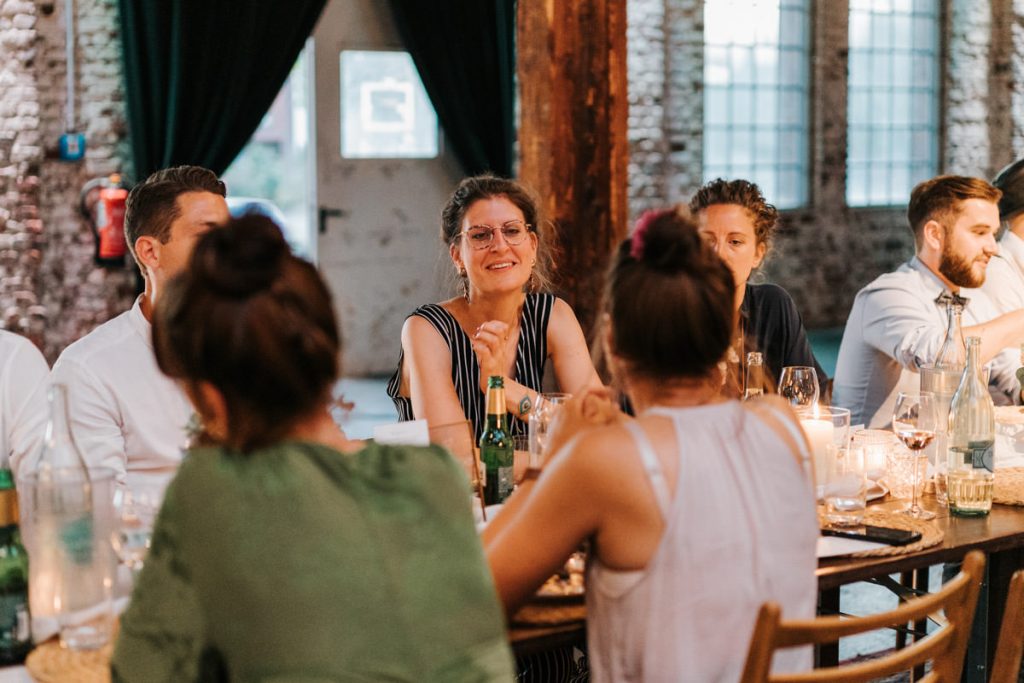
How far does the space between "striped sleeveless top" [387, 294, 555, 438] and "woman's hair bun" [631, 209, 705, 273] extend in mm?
1379

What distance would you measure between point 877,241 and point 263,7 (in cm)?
569

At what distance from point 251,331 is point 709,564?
0.69 meters

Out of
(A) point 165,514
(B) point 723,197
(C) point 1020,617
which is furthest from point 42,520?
(B) point 723,197

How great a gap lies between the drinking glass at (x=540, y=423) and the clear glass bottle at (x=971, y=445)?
769mm

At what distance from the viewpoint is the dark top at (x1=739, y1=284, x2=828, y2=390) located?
3.59 metres

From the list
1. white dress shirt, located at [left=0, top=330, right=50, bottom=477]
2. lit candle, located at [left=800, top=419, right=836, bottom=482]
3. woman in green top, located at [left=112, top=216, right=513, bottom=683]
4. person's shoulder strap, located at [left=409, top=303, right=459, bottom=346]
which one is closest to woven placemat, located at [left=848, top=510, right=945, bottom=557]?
lit candle, located at [left=800, top=419, right=836, bottom=482]

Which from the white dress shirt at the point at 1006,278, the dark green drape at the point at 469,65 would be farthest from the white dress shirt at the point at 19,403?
the dark green drape at the point at 469,65

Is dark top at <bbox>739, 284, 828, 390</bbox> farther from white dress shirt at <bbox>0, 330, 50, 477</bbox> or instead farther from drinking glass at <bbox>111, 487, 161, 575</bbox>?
drinking glass at <bbox>111, 487, 161, 575</bbox>

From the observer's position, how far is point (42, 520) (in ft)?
5.45

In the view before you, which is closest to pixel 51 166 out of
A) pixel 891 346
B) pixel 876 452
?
pixel 891 346

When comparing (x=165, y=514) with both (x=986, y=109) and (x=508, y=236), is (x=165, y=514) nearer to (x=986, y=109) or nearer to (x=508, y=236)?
(x=508, y=236)

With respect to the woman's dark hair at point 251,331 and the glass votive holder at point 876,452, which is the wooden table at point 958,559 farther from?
the woman's dark hair at point 251,331

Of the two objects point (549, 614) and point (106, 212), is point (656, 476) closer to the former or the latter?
point (549, 614)

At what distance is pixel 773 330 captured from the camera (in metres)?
3.59
